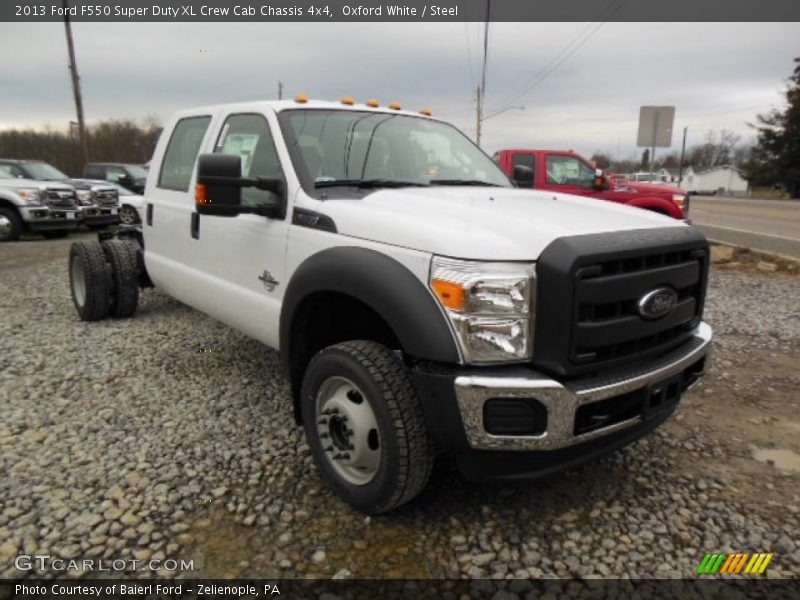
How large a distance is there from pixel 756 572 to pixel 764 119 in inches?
2251

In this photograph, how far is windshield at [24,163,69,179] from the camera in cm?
1400

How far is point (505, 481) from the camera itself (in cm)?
238

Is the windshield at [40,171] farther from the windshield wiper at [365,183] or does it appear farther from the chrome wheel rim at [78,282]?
the windshield wiper at [365,183]

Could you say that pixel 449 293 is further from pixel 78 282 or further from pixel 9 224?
pixel 9 224

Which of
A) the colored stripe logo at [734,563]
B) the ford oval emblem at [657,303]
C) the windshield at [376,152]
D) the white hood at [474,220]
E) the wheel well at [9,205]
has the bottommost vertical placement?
the colored stripe logo at [734,563]

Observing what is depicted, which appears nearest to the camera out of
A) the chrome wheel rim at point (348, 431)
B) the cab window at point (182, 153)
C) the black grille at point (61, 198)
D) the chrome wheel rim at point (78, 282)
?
the chrome wheel rim at point (348, 431)

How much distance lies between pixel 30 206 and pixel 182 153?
10204 mm

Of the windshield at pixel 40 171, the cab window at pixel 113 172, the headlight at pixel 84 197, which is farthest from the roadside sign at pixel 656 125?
the windshield at pixel 40 171

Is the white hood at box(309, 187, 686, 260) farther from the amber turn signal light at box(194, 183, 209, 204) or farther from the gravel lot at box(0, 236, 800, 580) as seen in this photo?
the gravel lot at box(0, 236, 800, 580)

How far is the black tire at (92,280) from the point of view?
5508 millimetres

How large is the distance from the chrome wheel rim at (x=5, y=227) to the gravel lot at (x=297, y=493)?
9768 millimetres

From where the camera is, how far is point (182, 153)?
4504mm

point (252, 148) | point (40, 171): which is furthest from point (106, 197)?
point (252, 148)

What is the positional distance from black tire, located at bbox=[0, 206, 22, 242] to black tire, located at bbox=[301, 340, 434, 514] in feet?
42.1
